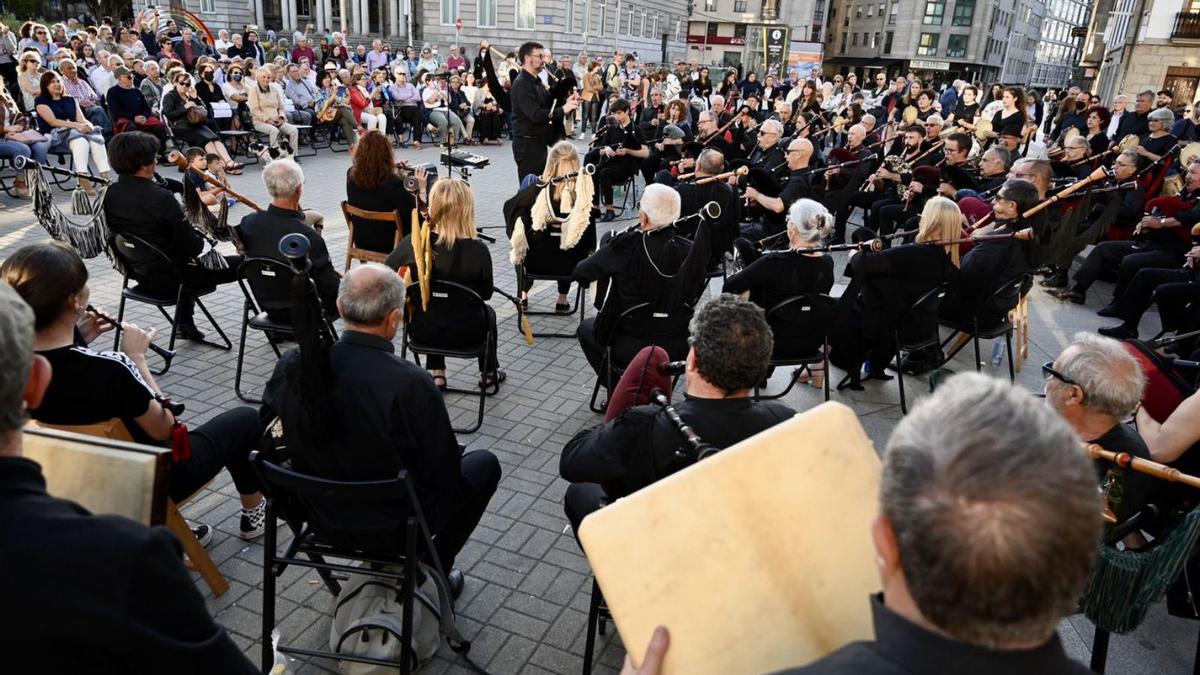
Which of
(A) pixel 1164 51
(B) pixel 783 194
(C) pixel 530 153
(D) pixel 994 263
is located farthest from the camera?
(A) pixel 1164 51

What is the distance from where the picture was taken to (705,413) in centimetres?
232

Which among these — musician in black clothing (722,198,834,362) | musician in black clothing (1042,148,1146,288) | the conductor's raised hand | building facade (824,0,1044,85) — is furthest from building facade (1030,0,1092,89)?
the conductor's raised hand

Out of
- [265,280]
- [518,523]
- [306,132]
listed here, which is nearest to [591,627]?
[518,523]

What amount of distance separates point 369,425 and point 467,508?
2.25ft

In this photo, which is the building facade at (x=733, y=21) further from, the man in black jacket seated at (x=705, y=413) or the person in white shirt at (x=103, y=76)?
the man in black jacket seated at (x=705, y=413)

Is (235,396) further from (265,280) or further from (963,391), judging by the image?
(963,391)

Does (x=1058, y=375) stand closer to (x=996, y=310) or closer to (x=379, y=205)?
(x=996, y=310)

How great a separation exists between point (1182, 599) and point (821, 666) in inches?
105

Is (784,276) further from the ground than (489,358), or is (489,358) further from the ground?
(784,276)

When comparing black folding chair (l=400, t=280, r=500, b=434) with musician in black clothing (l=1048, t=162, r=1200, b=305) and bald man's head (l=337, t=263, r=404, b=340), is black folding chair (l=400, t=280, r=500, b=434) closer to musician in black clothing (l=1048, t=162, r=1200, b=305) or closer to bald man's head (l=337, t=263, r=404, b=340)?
bald man's head (l=337, t=263, r=404, b=340)

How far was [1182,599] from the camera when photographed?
9.21ft

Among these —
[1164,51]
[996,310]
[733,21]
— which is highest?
[733,21]

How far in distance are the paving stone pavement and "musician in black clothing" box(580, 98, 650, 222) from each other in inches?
115

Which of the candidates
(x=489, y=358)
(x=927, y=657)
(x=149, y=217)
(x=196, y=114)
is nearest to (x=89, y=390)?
(x=489, y=358)
